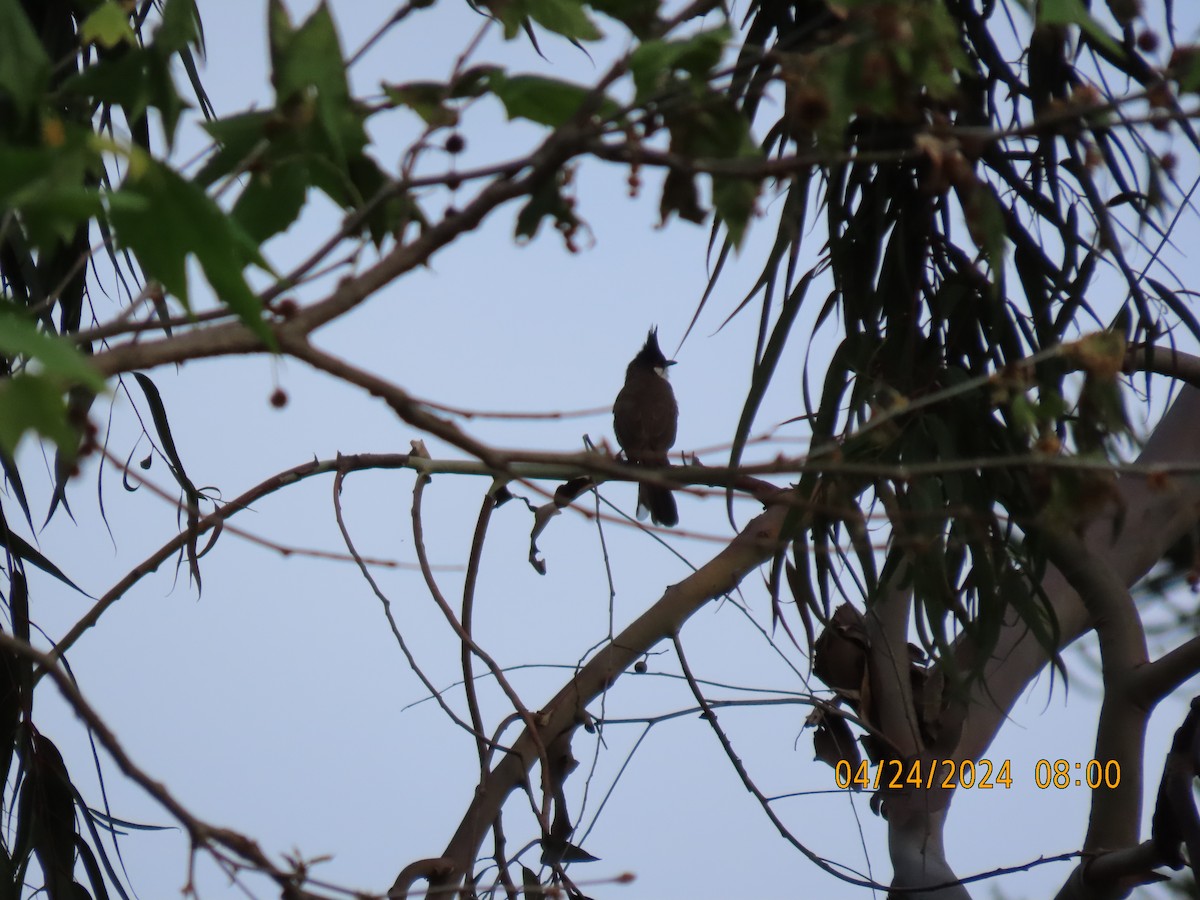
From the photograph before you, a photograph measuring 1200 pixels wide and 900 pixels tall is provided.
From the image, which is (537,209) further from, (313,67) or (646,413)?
(646,413)

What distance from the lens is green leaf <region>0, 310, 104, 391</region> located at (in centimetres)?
62

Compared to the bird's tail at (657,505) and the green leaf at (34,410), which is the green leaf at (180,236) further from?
the bird's tail at (657,505)

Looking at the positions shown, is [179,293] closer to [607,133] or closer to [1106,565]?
[607,133]

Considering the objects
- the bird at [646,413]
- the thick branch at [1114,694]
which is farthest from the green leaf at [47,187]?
the bird at [646,413]

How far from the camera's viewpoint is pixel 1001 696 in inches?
99.6

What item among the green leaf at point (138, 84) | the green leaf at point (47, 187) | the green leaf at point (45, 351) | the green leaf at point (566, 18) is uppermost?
the green leaf at point (566, 18)

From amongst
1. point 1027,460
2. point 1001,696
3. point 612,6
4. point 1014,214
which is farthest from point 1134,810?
point 612,6

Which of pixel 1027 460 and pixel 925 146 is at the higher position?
pixel 925 146

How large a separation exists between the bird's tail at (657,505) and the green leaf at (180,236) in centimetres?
373

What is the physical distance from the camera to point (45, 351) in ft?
2.05

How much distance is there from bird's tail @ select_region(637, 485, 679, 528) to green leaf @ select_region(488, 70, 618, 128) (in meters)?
3.50

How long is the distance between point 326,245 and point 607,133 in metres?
0.22

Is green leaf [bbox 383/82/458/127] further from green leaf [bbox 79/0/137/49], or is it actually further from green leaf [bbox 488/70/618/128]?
green leaf [bbox 79/0/137/49]

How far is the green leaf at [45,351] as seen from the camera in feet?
2.03
